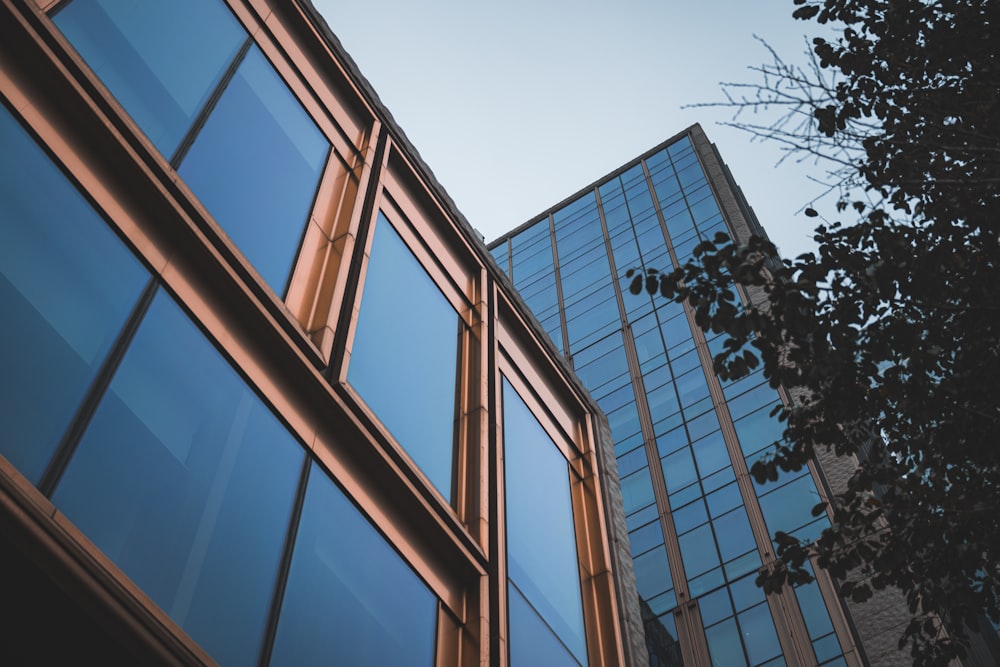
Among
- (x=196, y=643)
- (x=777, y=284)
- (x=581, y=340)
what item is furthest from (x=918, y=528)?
(x=581, y=340)

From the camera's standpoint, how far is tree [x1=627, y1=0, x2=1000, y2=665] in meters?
9.27

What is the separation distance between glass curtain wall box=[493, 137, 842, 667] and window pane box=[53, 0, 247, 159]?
2607 centimetres

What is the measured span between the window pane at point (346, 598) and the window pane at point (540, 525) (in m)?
2.89

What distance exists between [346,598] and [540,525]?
6185 millimetres

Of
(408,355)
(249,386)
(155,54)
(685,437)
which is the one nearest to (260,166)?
(155,54)

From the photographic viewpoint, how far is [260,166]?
1333cm

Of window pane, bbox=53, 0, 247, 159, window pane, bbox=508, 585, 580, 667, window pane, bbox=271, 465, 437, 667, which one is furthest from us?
window pane, bbox=508, 585, 580, 667

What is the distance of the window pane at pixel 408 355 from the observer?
13.7 meters

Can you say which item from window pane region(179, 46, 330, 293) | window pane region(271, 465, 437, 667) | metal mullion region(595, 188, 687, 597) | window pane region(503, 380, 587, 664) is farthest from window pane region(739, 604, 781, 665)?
window pane region(179, 46, 330, 293)

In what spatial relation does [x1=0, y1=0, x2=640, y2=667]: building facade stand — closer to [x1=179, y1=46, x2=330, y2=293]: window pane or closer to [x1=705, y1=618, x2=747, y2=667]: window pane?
[x1=179, y1=46, x2=330, y2=293]: window pane

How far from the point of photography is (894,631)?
2830 cm

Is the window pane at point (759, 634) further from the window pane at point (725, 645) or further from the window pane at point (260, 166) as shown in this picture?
the window pane at point (260, 166)

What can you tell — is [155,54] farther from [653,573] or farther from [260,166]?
[653,573]

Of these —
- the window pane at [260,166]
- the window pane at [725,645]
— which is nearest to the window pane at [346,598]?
the window pane at [260,166]
